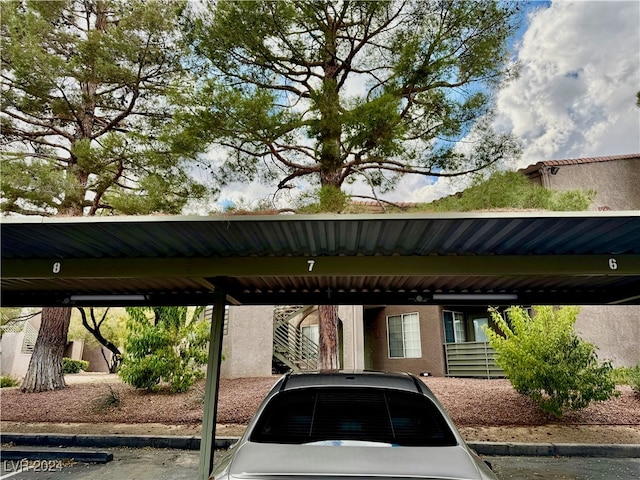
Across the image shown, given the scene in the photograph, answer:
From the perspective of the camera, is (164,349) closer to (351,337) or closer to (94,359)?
(351,337)

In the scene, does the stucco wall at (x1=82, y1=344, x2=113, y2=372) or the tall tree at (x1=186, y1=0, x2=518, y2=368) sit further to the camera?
the stucco wall at (x1=82, y1=344, x2=113, y2=372)

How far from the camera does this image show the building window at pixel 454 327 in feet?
50.0

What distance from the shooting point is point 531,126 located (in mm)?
12492

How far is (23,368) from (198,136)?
1683 centimetres

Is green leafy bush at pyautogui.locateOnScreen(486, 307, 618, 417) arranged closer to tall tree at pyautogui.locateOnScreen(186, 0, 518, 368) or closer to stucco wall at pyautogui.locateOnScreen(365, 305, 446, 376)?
tall tree at pyautogui.locateOnScreen(186, 0, 518, 368)

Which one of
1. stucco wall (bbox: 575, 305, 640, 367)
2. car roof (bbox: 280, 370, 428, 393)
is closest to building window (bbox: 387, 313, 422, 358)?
stucco wall (bbox: 575, 305, 640, 367)

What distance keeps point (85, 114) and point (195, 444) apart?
31.0ft

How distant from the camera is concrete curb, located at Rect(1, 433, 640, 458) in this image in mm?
6750

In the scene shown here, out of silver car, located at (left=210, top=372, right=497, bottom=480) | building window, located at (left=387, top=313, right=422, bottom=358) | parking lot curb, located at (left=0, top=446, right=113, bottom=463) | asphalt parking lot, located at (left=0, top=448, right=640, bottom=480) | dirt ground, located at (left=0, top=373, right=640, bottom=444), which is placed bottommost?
asphalt parking lot, located at (left=0, top=448, right=640, bottom=480)

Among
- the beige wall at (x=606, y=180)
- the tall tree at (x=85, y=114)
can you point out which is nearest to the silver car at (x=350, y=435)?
the tall tree at (x=85, y=114)

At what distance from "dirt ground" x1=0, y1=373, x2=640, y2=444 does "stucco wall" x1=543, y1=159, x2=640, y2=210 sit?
664 centimetres

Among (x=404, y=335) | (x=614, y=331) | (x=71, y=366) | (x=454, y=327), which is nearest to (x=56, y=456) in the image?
(x=404, y=335)

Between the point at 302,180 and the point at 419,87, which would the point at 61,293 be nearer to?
the point at 302,180

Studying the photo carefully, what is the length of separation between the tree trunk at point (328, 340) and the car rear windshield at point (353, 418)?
22.8 feet
